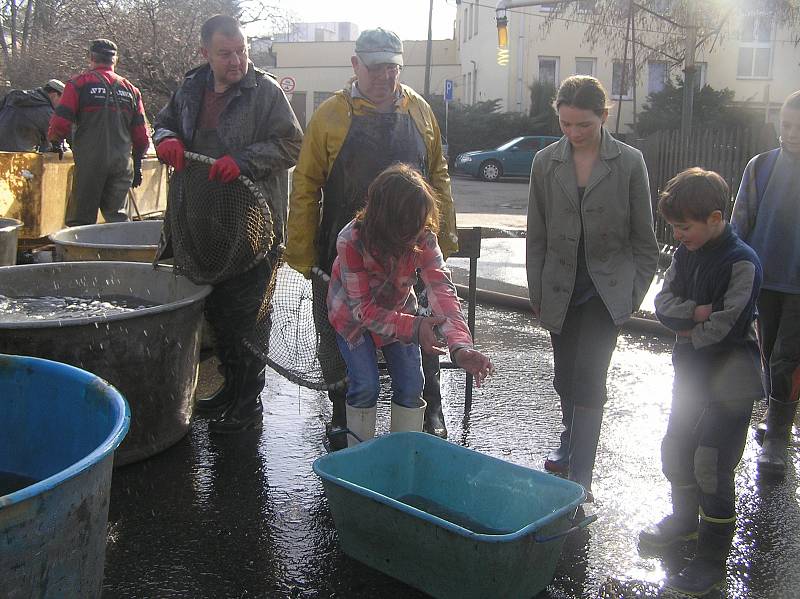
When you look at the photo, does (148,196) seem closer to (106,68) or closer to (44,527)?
(106,68)

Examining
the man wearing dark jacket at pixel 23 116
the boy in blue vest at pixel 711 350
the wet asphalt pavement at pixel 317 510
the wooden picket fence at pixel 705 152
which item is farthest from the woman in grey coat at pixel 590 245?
the man wearing dark jacket at pixel 23 116

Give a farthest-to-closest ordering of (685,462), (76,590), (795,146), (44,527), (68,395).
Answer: (795,146)
(685,462)
(68,395)
(76,590)
(44,527)

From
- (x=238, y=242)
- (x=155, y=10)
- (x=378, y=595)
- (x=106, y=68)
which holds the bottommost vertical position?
(x=378, y=595)

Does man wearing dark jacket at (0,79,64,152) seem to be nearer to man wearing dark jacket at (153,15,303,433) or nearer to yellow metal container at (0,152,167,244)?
yellow metal container at (0,152,167,244)

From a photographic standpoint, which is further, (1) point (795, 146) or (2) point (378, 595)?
(1) point (795, 146)

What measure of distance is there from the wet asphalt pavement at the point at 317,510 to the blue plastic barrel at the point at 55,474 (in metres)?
0.67

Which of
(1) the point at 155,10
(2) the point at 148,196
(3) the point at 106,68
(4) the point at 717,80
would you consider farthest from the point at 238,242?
(4) the point at 717,80

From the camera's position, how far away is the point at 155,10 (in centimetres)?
1934

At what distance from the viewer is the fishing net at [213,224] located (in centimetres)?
462

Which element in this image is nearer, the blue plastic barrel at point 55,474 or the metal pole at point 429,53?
the blue plastic barrel at point 55,474

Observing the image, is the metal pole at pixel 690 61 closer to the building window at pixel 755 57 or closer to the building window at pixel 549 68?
the building window at pixel 549 68

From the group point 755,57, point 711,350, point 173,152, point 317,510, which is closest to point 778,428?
point 711,350

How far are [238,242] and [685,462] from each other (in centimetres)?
245

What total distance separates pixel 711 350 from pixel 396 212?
4.42 ft
